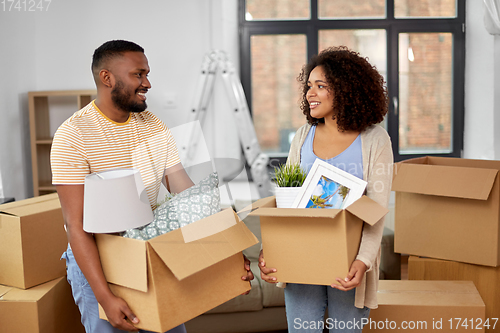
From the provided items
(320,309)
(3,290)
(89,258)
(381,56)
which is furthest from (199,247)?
(381,56)

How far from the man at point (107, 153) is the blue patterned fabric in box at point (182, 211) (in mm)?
144

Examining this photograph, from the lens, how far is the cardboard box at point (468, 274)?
190 centimetres

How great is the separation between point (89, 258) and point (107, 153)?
288 millimetres

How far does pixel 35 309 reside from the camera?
5.23ft

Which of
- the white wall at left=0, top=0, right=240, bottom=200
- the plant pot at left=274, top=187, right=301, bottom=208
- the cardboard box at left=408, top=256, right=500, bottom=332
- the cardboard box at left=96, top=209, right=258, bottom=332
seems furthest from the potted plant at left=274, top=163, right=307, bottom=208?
the white wall at left=0, top=0, right=240, bottom=200

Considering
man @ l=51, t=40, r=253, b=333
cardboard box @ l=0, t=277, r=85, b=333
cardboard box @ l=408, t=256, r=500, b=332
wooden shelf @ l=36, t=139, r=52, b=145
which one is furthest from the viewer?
wooden shelf @ l=36, t=139, r=52, b=145

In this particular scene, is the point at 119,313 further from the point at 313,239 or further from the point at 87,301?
the point at 313,239

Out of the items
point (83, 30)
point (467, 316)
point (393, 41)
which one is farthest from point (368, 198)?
point (83, 30)

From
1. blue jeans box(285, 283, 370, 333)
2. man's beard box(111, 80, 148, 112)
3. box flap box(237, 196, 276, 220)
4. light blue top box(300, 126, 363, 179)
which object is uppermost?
man's beard box(111, 80, 148, 112)

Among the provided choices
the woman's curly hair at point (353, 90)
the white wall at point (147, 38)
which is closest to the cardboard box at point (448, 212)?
the woman's curly hair at point (353, 90)

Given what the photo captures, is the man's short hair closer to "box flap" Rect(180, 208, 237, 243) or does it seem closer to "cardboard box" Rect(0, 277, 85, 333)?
"box flap" Rect(180, 208, 237, 243)

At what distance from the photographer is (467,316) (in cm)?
168

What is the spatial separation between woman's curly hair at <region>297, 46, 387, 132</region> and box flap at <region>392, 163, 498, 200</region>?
64 centimetres

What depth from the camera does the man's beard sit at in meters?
1.19
